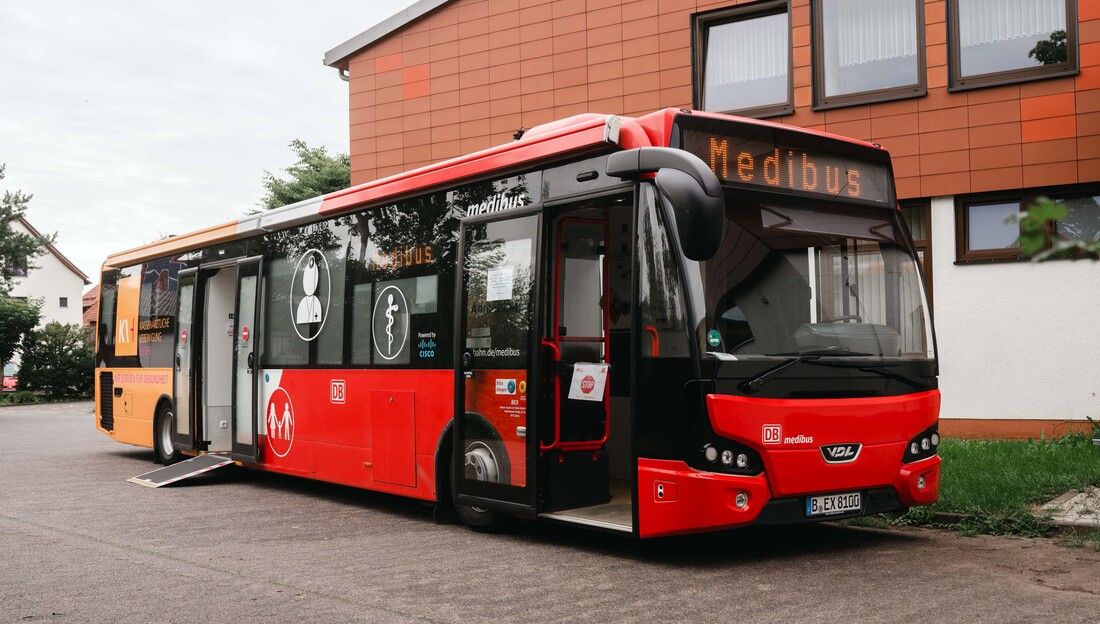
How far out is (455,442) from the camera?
27.0 ft

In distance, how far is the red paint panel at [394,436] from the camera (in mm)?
8945

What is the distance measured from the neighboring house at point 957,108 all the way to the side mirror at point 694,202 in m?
6.44

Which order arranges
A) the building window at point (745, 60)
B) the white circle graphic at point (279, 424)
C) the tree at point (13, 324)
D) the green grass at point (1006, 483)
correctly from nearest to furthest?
the green grass at point (1006, 483), the white circle graphic at point (279, 424), the building window at point (745, 60), the tree at point (13, 324)

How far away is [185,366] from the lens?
43.3ft

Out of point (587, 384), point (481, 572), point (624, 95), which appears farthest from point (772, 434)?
point (624, 95)

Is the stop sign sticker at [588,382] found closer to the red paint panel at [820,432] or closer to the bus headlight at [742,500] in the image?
the red paint panel at [820,432]

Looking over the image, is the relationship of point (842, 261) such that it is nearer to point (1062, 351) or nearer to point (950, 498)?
point (950, 498)

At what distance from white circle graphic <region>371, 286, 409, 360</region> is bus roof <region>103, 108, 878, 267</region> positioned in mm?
860


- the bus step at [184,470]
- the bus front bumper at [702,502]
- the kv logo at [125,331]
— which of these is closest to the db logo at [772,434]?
the bus front bumper at [702,502]

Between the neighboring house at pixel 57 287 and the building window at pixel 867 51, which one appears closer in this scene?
the building window at pixel 867 51

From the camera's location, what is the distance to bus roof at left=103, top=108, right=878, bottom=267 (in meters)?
6.94

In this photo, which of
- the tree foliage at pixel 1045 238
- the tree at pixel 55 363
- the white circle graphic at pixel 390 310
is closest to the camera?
the tree foliage at pixel 1045 238

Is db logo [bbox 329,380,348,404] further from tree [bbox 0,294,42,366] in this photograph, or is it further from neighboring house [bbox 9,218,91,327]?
neighboring house [bbox 9,218,91,327]

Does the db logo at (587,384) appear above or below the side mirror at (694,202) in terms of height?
below
